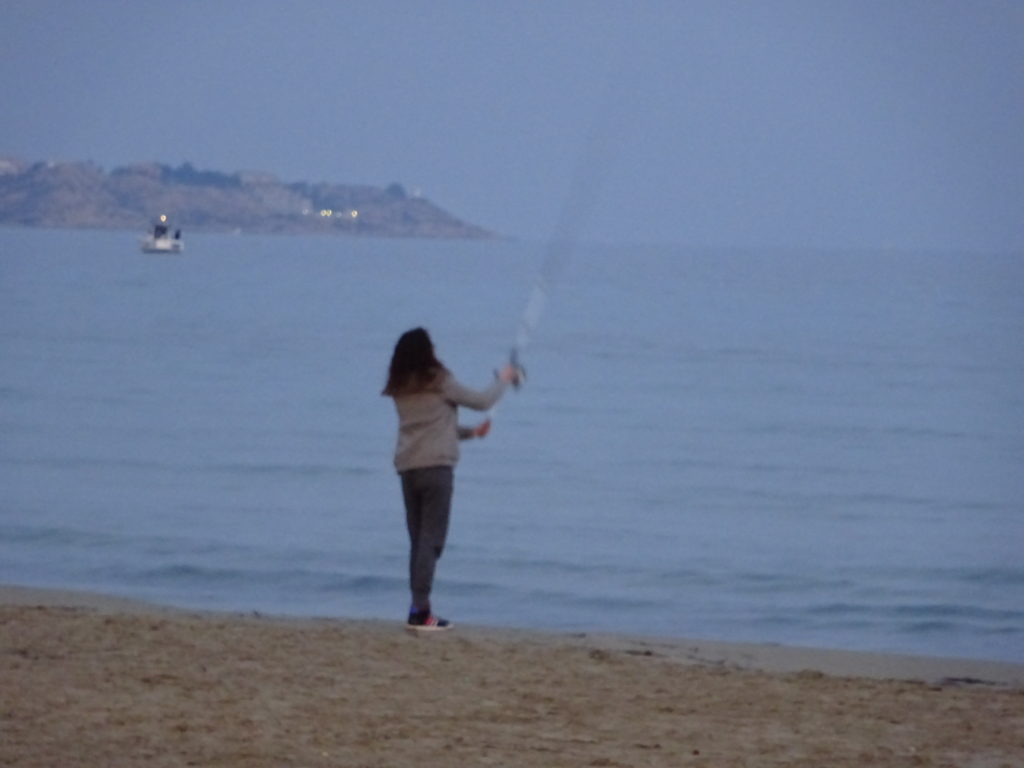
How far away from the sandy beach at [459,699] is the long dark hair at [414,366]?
1210mm

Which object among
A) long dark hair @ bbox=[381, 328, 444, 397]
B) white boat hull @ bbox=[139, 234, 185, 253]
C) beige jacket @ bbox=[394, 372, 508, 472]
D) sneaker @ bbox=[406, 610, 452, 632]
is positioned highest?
white boat hull @ bbox=[139, 234, 185, 253]

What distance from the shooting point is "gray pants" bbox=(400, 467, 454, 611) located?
29.1 ft

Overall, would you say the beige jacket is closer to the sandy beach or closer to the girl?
the girl

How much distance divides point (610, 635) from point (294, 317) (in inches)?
2243

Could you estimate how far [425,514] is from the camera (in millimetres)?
8969

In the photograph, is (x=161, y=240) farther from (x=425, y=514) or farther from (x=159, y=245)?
(x=425, y=514)

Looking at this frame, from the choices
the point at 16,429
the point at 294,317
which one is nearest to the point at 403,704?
the point at 16,429

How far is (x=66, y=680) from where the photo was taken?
750cm

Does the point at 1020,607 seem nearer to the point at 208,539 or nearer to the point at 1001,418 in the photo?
the point at 208,539

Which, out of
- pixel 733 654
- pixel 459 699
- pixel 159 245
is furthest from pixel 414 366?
pixel 159 245

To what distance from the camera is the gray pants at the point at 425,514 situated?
8859mm

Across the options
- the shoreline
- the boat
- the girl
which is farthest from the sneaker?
the boat

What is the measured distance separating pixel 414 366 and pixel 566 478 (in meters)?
14.1

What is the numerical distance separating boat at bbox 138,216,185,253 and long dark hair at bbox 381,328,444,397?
110420mm
